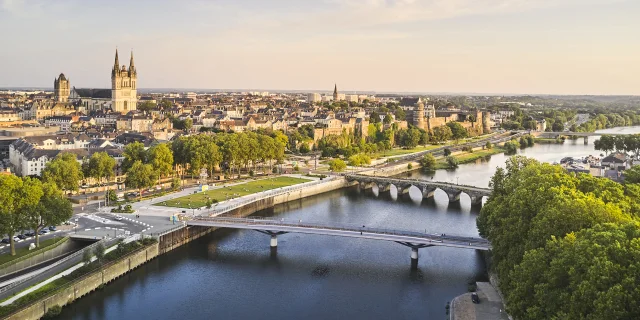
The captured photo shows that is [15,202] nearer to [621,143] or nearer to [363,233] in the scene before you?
[363,233]

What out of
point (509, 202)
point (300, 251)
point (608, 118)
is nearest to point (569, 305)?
point (509, 202)

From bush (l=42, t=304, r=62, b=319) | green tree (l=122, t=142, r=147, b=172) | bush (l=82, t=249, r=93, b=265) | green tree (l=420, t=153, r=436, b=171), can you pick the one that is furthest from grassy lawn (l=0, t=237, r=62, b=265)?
green tree (l=420, t=153, r=436, b=171)

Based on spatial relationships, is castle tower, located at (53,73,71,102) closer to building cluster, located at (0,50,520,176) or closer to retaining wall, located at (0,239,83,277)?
building cluster, located at (0,50,520,176)

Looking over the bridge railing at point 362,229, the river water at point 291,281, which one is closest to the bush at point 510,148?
the river water at point 291,281

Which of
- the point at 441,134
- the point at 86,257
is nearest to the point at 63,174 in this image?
the point at 86,257

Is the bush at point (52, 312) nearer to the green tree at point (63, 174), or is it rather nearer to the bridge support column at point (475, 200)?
the green tree at point (63, 174)

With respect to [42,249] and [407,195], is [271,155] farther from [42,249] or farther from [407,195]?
[42,249]
